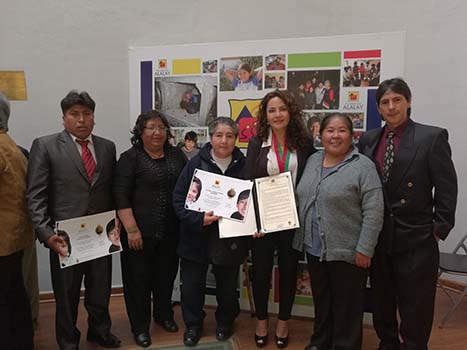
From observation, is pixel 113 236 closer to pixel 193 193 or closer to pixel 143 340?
pixel 193 193

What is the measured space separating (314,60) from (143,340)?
2479mm

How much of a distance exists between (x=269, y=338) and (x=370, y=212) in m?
1.35

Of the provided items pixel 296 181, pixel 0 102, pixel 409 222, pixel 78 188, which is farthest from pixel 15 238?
pixel 409 222

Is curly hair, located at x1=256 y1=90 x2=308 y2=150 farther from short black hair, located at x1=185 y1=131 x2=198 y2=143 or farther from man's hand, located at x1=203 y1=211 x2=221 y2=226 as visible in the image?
short black hair, located at x1=185 y1=131 x2=198 y2=143

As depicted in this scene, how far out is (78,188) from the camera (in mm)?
2264

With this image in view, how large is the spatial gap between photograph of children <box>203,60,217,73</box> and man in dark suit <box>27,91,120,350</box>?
1112 mm

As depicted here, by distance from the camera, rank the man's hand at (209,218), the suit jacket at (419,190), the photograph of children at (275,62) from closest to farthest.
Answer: the suit jacket at (419,190)
the man's hand at (209,218)
the photograph of children at (275,62)

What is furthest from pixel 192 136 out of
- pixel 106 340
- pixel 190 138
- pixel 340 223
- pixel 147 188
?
pixel 106 340

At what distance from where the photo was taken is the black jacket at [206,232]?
7.92ft

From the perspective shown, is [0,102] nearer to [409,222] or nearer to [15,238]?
[15,238]

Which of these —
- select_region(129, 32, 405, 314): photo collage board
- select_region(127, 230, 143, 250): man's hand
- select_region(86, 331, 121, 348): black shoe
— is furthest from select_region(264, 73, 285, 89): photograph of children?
select_region(86, 331, 121, 348): black shoe

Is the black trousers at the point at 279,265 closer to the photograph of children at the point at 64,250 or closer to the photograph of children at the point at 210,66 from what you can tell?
the photograph of children at the point at 64,250

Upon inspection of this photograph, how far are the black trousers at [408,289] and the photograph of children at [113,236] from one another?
Answer: 166cm

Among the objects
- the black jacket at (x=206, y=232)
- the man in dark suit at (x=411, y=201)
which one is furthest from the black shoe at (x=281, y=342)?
the man in dark suit at (x=411, y=201)
